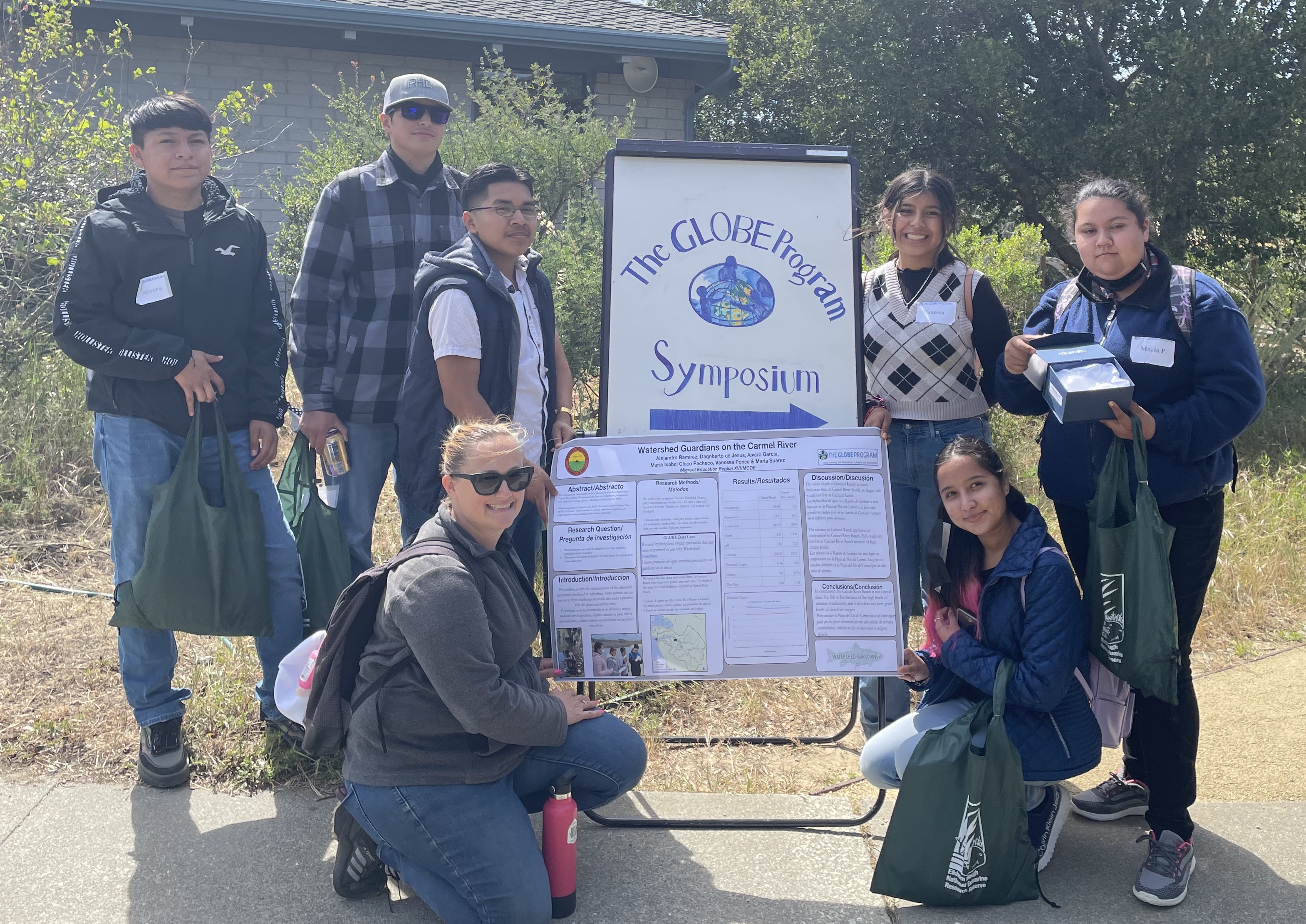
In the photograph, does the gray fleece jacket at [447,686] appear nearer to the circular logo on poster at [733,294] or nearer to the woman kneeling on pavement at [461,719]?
the woman kneeling on pavement at [461,719]

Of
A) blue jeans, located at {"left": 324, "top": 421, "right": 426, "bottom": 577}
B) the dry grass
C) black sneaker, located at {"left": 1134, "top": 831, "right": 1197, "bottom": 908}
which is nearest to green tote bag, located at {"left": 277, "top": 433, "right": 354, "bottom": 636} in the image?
blue jeans, located at {"left": 324, "top": 421, "right": 426, "bottom": 577}

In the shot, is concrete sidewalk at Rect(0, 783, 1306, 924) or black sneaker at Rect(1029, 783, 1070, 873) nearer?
concrete sidewalk at Rect(0, 783, 1306, 924)

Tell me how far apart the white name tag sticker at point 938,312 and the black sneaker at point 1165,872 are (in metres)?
1.57

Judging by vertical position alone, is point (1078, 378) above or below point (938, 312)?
below

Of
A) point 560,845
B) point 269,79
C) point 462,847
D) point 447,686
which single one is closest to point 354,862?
point 462,847

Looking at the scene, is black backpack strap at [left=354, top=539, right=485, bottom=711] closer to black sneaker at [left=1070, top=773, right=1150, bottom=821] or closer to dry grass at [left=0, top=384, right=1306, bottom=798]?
dry grass at [left=0, top=384, right=1306, bottom=798]

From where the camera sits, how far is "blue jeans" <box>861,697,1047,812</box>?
9.39 feet

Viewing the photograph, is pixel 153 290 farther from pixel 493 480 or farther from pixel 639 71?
pixel 639 71

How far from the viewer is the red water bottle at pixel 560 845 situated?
269cm

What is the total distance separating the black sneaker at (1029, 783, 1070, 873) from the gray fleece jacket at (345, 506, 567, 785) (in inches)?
52.3

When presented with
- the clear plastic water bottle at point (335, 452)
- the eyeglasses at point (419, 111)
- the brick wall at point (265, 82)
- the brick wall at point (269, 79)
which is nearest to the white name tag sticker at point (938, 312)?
the eyeglasses at point (419, 111)

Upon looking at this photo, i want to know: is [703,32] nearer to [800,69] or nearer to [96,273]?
[800,69]

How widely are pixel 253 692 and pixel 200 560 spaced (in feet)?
2.61

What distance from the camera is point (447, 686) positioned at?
2.44 metres
